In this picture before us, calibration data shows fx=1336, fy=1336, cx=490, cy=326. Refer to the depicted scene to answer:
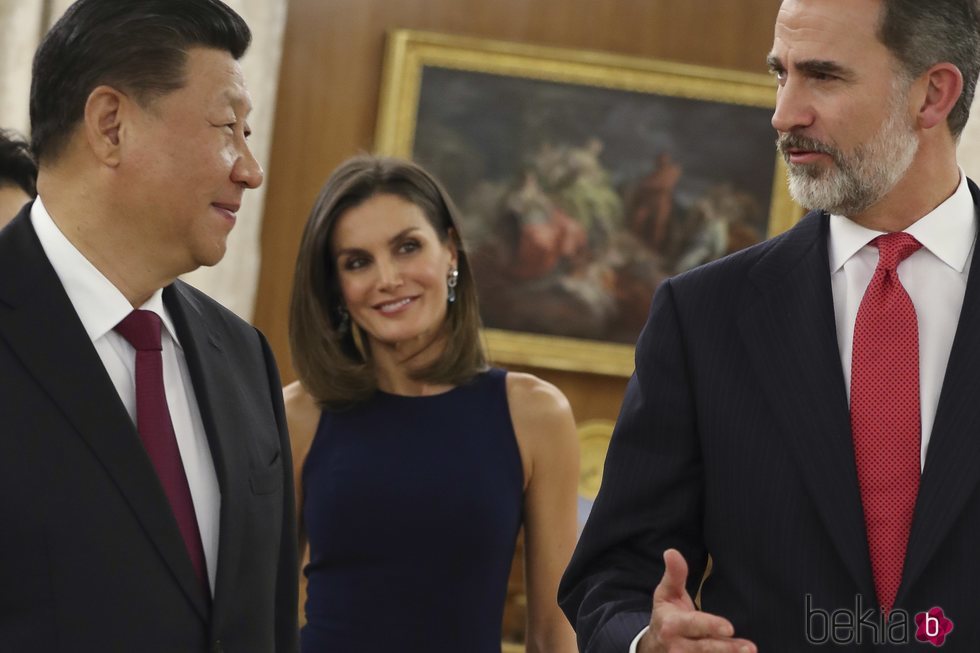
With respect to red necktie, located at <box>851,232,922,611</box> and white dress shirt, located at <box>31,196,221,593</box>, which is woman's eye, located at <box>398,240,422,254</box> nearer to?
white dress shirt, located at <box>31,196,221,593</box>

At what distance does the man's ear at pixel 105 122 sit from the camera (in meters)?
2.22

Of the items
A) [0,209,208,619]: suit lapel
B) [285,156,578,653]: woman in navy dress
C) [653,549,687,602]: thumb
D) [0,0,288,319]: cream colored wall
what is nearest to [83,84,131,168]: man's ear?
[0,209,208,619]: suit lapel

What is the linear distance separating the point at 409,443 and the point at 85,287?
150cm

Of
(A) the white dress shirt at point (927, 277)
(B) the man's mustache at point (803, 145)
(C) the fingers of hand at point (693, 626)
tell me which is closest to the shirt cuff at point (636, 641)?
(C) the fingers of hand at point (693, 626)

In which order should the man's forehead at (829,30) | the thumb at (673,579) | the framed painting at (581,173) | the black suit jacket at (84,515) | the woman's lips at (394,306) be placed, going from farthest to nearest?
the framed painting at (581,173) < the woman's lips at (394,306) < the man's forehead at (829,30) < the thumb at (673,579) < the black suit jacket at (84,515)

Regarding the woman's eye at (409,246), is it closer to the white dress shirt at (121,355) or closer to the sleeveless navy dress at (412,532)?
the sleeveless navy dress at (412,532)

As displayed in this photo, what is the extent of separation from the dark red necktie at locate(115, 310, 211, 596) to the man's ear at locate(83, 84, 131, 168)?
0.27m

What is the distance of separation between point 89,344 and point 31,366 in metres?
0.10

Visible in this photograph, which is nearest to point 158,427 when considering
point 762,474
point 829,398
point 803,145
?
point 762,474

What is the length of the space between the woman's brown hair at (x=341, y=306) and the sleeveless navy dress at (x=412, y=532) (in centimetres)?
13

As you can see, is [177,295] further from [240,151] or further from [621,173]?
[621,173]

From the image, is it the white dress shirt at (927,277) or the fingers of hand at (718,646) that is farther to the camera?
the white dress shirt at (927,277)

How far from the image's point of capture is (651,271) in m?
7.84

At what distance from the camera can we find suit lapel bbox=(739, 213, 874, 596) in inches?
85.0
